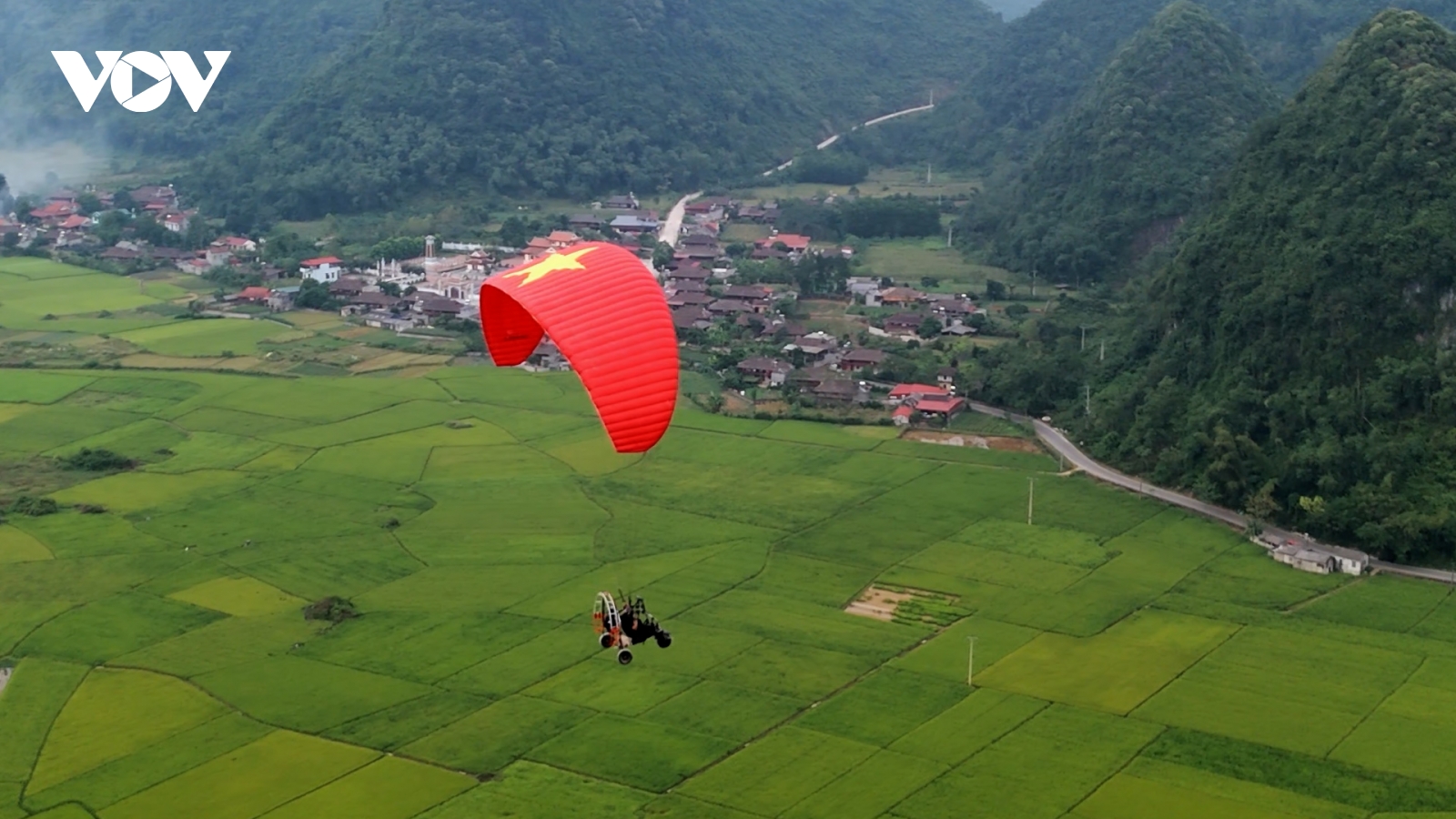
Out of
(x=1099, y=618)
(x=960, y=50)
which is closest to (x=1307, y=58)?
(x=960, y=50)

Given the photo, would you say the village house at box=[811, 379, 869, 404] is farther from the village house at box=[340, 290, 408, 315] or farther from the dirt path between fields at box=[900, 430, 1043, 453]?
the village house at box=[340, 290, 408, 315]

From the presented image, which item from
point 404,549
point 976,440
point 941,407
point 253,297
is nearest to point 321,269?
point 253,297

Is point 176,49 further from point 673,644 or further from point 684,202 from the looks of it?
point 673,644

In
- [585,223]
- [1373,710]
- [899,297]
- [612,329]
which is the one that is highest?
[612,329]

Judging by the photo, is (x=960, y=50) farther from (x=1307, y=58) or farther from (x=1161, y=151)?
(x=1161, y=151)

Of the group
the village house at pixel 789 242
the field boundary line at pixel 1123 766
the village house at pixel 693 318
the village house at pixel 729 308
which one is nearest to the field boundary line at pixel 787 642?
the field boundary line at pixel 1123 766
